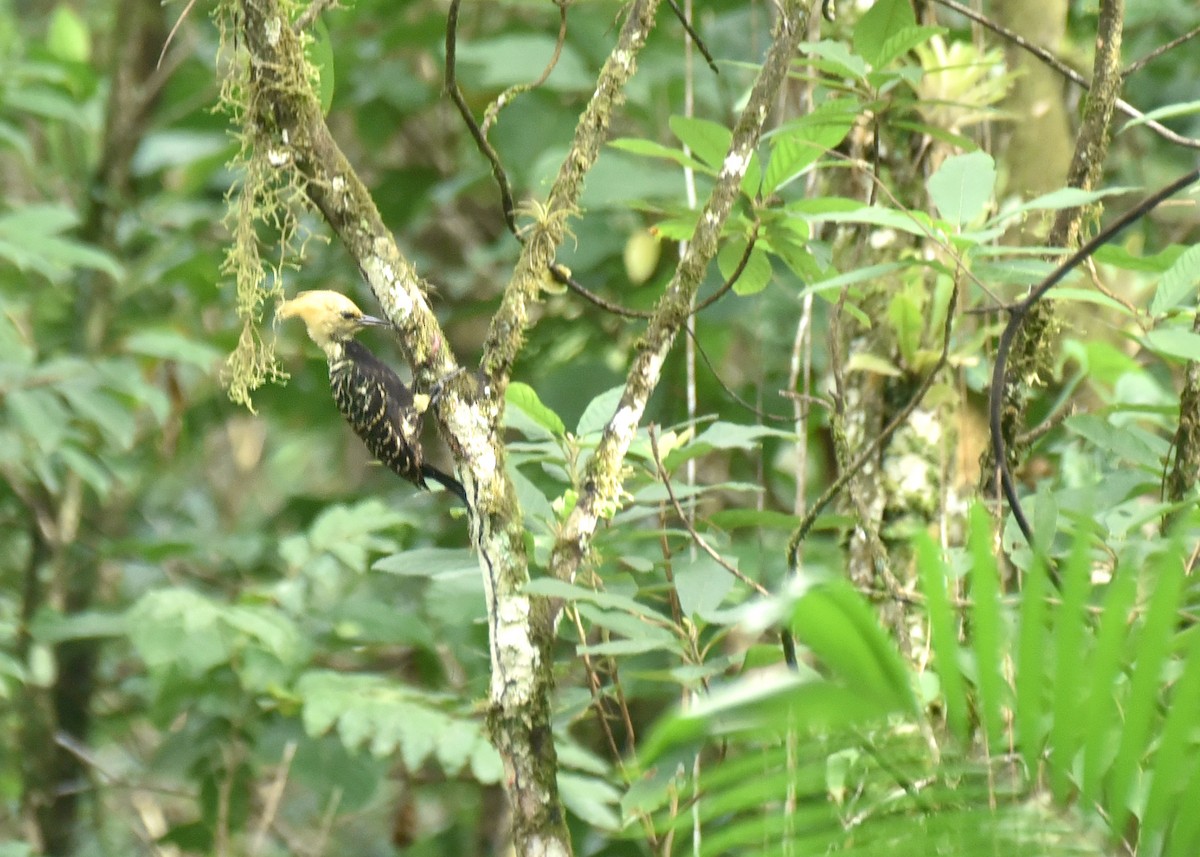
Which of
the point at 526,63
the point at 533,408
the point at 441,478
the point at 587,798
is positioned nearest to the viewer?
the point at 533,408

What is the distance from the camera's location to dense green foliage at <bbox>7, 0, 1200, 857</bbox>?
837 millimetres

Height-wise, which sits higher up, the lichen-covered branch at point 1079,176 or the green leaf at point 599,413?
the lichen-covered branch at point 1079,176

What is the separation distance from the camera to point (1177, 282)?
4.80 ft

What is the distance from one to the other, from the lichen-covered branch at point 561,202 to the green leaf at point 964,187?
0.46 meters

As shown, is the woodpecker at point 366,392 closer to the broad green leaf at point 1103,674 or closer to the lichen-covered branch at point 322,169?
the lichen-covered branch at point 322,169

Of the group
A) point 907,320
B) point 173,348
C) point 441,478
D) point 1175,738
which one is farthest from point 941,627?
point 173,348

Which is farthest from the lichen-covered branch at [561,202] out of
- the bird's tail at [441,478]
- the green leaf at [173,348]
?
the green leaf at [173,348]

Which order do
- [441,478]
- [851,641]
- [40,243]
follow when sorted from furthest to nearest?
1. [40,243]
2. [441,478]
3. [851,641]

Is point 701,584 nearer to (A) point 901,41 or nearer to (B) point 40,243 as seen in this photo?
(A) point 901,41

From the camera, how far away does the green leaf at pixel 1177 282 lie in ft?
4.73

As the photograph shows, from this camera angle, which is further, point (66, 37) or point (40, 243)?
point (66, 37)

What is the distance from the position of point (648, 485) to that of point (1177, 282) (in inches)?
29.0

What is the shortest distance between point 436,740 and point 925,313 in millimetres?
1209

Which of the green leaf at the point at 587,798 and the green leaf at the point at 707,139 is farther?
the green leaf at the point at 587,798
